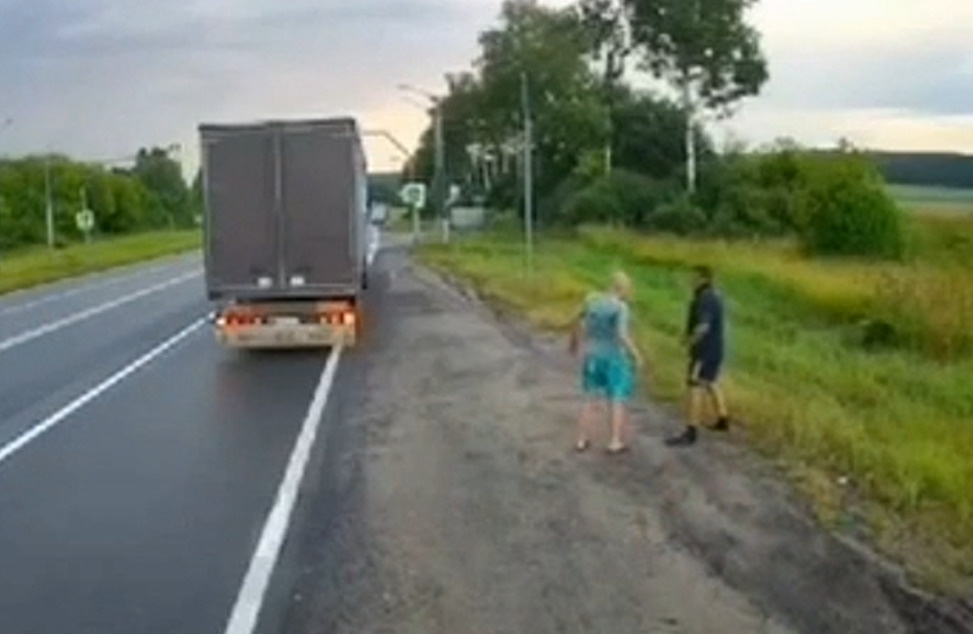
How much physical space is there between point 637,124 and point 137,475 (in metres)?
70.4

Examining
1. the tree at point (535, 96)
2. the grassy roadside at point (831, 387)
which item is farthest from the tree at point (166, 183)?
the grassy roadside at point (831, 387)

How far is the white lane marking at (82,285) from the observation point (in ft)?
162

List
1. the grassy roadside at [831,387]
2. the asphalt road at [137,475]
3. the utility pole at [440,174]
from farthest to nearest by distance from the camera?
the utility pole at [440,174]
the grassy roadside at [831,387]
the asphalt road at [137,475]

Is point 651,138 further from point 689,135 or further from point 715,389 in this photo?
point 715,389

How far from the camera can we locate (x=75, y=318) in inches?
1642

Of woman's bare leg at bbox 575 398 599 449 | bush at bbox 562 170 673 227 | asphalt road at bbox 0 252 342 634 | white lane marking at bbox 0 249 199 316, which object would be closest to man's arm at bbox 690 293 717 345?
woman's bare leg at bbox 575 398 599 449

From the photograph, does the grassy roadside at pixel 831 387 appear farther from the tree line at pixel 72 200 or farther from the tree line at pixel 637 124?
the tree line at pixel 72 200

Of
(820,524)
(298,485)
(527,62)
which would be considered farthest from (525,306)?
(527,62)

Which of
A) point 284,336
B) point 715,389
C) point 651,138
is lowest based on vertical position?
point 284,336

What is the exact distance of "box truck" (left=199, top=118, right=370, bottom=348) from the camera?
2805cm

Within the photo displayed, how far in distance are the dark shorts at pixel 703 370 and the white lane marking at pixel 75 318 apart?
60.4 ft

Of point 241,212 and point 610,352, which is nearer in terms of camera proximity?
point 610,352

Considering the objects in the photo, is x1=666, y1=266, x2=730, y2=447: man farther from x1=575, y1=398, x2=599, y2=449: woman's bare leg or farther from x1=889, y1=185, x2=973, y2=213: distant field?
x1=889, y1=185, x2=973, y2=213: distant field

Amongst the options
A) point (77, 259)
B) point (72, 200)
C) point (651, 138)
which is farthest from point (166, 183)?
point (651, 138)
